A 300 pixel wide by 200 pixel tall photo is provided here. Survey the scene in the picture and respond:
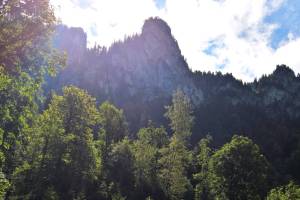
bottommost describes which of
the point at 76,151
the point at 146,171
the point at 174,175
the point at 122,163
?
the point at 174,175

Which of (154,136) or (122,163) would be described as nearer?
(122,163)

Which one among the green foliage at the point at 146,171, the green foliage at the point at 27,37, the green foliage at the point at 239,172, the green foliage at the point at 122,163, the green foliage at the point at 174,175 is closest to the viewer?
the green foliage at the point at 27,37

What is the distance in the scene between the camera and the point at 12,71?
18000mm

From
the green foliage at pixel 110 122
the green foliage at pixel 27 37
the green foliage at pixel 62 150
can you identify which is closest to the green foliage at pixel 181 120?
the green foliage at pixel 110 122

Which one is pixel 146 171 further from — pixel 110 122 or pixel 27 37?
pixel 27 37

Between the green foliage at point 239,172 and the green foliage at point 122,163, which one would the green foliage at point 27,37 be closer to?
the green foliage at point 239,172

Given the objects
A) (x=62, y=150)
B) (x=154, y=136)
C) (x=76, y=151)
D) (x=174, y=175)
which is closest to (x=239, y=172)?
(x=174, y=175)

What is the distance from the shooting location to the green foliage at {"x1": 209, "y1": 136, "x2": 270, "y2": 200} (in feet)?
165

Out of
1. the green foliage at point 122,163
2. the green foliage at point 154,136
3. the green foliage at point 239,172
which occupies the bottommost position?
the green foliage at point 239,172

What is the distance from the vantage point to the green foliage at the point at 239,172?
50.3m

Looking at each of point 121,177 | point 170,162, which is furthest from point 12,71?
point 121,177

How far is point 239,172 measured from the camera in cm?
5106

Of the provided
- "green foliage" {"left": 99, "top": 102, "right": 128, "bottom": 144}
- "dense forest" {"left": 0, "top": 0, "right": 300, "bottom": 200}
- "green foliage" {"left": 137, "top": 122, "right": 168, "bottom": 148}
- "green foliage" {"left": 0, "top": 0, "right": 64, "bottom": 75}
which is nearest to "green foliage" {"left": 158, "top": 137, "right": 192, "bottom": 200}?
"dense forest" {"left": 0, "top": 0, "right": 300, "bottom": 200}

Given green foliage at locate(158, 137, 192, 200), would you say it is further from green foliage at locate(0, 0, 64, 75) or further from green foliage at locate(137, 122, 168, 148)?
green foliage at locate(0, 0, 64, 75)
